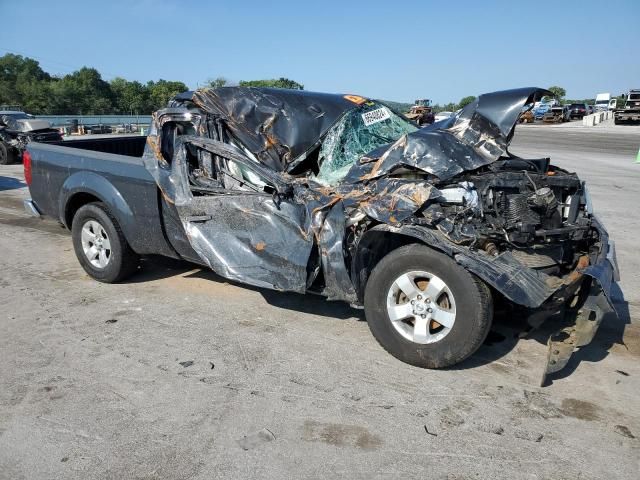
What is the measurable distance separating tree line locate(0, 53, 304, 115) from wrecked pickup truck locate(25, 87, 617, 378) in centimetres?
3837

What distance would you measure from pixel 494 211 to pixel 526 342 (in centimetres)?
119

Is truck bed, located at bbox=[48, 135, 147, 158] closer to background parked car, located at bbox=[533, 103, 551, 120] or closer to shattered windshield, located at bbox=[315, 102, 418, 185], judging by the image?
shattered windshield, located at bbox=[315, 102, 418, 185]

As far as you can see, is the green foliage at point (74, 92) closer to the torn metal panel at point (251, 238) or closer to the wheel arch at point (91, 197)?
the wheel arch at point (91, 197)

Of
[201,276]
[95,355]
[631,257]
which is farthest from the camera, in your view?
[631,257]

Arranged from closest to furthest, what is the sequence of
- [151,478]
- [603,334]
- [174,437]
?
[151,478] < [174,437] < [603,334]

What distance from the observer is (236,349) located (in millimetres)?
3939

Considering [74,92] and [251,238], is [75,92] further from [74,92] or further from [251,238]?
[251,238]

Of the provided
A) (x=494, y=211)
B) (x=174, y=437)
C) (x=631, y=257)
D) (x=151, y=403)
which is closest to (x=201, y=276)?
(x=151, y=403)

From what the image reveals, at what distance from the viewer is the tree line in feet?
208

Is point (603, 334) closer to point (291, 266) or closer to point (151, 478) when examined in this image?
point (291, 266)

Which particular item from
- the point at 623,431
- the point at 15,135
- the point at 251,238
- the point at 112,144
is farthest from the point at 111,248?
the point at 15,135

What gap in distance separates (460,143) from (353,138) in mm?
1217

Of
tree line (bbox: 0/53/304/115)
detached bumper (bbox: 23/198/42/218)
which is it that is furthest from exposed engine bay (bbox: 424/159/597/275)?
tree line (bbox: 0/53/304/115)

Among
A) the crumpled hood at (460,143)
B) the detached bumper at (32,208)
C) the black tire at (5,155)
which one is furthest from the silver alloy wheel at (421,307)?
the black tire at (5,155)
